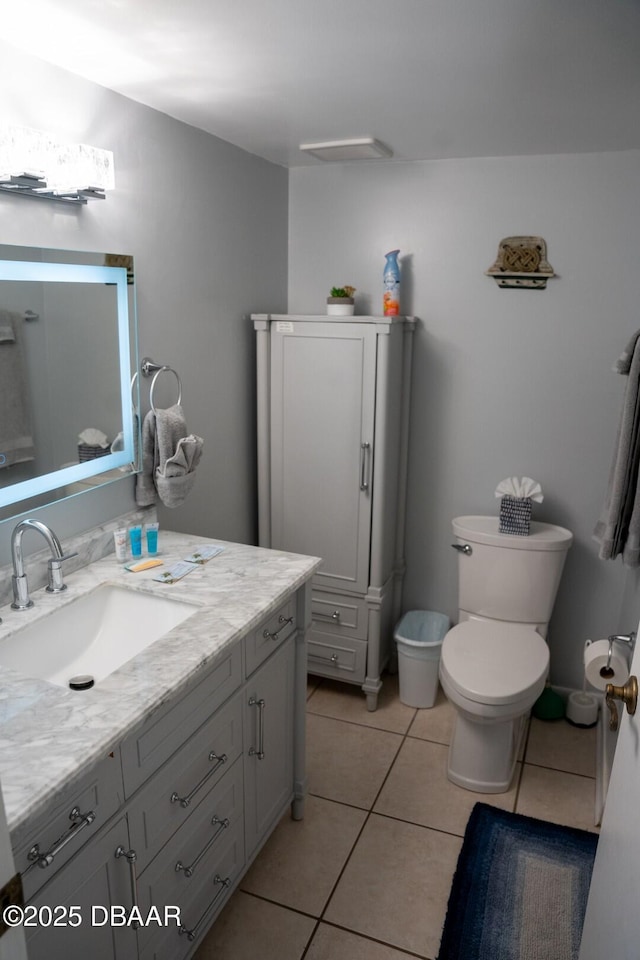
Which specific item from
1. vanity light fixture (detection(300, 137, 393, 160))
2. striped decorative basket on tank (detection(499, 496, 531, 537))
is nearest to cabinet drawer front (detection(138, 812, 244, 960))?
striped decorative basket on tank (detection(499, 496, 531, 537))

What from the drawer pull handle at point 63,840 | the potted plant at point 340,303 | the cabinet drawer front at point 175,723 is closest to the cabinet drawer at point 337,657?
the cabinet drawer front at point 175,723

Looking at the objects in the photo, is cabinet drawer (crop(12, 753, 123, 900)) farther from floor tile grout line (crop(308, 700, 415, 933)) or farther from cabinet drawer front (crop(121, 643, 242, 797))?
floor tile grout line (crop(308, 700, 415, 933))

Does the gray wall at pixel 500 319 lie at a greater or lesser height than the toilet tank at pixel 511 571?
greater

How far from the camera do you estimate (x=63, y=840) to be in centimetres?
121

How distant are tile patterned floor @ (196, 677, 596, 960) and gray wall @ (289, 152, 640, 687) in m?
0.60

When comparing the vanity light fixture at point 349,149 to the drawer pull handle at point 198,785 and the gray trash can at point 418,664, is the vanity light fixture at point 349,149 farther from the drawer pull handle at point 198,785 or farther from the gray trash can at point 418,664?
the drawer pull handle at point 198,785

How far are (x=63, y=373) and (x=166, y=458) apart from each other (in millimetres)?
434

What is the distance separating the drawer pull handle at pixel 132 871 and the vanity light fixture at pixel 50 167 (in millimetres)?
1483

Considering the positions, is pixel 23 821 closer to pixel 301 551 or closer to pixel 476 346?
pixel 301 551

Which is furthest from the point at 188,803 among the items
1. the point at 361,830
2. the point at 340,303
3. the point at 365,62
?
the point at 340,303

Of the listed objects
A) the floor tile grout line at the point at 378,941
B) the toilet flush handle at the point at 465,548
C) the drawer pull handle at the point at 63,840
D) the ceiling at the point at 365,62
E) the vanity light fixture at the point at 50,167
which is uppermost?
the ceiling at the point at 365,62

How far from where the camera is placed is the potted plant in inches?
112

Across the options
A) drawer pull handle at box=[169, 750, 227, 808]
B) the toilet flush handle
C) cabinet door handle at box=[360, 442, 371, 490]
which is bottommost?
drawer pull handle at box=[169, 750, 227, 808]

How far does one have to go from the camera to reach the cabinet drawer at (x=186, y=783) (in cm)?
145
